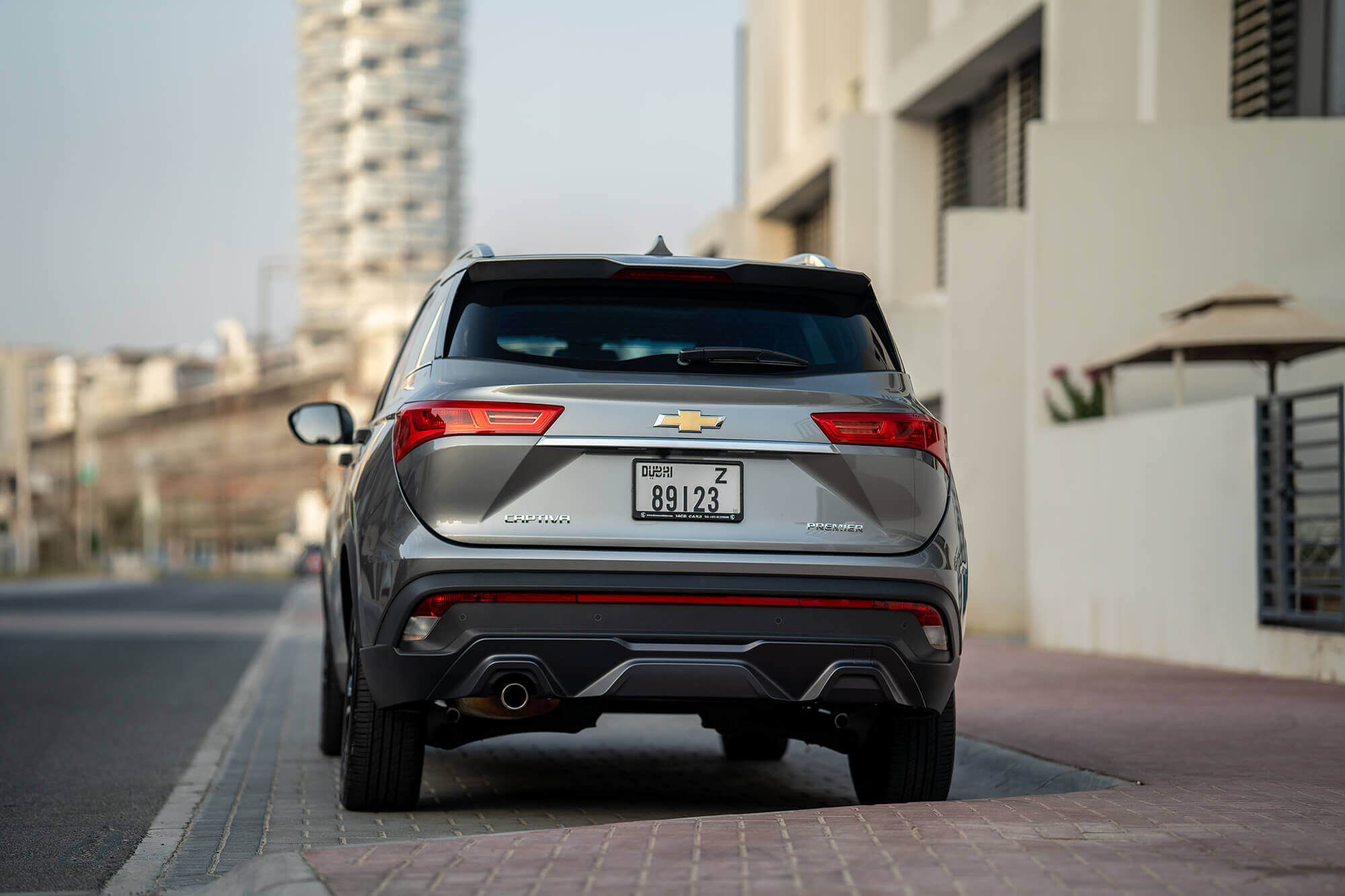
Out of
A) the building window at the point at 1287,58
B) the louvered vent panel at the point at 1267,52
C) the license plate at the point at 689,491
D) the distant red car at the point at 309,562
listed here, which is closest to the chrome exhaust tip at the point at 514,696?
the license plate at the point at 689,491

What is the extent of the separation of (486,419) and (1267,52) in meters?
13.7

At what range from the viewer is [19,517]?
269 feet

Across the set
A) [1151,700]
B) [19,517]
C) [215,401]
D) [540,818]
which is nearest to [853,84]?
[1151,700]

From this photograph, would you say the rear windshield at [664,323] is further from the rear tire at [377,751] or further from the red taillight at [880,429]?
the rear tire at [377,751]

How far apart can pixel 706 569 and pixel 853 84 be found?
2599 centimetres

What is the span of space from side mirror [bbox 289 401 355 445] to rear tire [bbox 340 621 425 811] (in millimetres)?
1762

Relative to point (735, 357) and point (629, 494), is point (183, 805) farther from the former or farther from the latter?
point (735, 357)

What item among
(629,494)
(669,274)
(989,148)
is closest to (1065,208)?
(989,148)

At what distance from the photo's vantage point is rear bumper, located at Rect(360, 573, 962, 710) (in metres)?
5.59

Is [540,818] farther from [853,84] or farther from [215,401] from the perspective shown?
[215,401]

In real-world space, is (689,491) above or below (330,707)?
above

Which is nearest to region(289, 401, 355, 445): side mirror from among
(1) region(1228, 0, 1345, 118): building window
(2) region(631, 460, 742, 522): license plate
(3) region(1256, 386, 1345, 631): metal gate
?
(2) region(631, 460, 742, 522): license plate

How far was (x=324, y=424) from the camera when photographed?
8.18 meters

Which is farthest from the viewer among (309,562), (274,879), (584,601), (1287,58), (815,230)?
(309,562)
